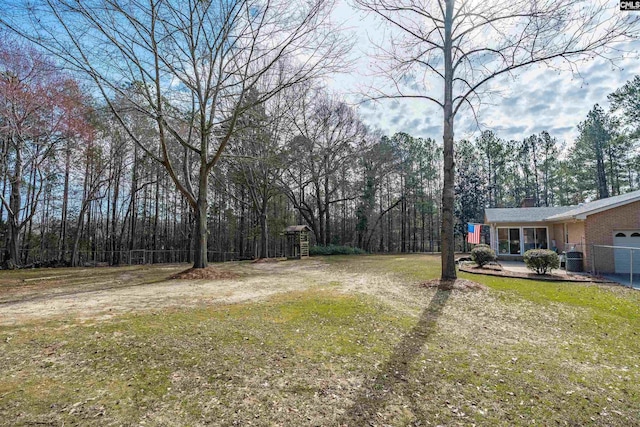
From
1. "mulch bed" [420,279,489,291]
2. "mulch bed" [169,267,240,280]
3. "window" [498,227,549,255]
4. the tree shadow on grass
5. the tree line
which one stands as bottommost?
the tree shadow on grass

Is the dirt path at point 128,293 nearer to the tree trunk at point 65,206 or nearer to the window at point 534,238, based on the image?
the tree trunk at point 65,206

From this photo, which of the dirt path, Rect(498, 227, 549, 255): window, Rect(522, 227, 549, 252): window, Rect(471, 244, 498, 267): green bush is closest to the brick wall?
Rect(471, 244, 498, 267): green bush

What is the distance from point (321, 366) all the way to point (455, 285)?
558 centimetres

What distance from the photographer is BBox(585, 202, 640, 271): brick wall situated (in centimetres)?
1082

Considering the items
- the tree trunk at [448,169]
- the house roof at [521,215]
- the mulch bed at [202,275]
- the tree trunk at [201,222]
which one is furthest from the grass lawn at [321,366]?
the house roof at [521,215]

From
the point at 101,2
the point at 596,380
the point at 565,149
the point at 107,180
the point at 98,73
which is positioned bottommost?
the point at 596,380

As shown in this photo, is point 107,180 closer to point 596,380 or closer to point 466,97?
point 466,97

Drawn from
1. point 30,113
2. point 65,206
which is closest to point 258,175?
point 30,113

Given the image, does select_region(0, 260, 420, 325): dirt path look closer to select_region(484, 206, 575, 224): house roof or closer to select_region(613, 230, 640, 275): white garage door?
select_region(613, 230, 640, 275): white garage door

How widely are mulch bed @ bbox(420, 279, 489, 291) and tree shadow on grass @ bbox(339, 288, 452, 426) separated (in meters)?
2.72

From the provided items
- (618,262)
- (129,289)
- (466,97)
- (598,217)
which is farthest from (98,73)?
(618,262)

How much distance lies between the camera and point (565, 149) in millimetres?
30344

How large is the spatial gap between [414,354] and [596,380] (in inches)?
70.5

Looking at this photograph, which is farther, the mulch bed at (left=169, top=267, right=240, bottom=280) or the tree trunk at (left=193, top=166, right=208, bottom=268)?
the tree trunk at (left=193, top=166, right=208, bottom=268)
